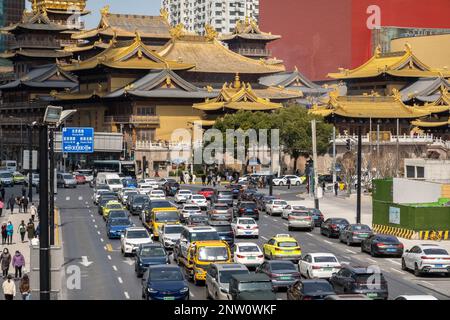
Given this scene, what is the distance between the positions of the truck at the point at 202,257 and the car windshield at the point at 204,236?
3.20m

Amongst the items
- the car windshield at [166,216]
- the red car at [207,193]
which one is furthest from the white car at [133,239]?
the red car at [207,193]

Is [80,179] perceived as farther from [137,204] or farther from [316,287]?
[316,287]

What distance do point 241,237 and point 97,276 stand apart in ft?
51.5

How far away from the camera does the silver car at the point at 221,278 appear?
36.5 meters

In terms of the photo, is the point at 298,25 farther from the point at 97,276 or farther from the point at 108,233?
the point at 97,276

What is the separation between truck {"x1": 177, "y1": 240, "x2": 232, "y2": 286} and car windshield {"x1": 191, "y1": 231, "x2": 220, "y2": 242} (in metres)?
3.20

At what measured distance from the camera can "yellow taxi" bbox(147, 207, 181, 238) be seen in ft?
193

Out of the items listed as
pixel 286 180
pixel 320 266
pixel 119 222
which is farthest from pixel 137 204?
pixel 286 180

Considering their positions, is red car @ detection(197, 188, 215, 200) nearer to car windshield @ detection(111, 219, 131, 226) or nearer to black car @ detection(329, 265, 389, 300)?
car windshield @ detection(111, 219, 131, 226)

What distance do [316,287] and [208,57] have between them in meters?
109

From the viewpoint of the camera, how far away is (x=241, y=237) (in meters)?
60.1

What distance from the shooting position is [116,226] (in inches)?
2359

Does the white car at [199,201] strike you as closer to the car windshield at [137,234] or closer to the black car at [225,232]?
the black car at [225,232]

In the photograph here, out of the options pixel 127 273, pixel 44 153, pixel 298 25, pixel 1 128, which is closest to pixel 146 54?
pixel 1 128
